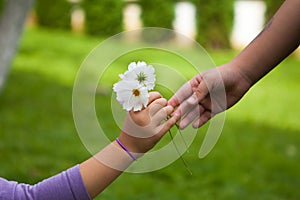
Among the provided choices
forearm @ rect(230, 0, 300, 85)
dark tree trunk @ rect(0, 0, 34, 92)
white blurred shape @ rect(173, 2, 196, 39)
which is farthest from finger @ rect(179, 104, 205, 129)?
white blurred shape @ rect(173, 2, 196, 39)

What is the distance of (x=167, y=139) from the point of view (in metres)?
4.30

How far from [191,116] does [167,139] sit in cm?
→ 316

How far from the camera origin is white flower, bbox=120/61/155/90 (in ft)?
3.36

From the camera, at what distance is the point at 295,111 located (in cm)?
641

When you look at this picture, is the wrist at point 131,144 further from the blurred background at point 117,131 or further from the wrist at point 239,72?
the blurred background at point 117,131

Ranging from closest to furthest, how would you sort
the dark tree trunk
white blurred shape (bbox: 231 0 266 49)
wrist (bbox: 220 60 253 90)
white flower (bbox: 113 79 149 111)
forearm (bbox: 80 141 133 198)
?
white flower (bbox: 113 79 149 111)
forearm (bbox: 80 141 133 198)
wrist (bbox: 220 60 253 90)
the dark tree trunk
white blurred shape (bbox: 231 0 266 49)

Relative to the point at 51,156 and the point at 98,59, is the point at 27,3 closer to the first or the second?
the point at 51,156

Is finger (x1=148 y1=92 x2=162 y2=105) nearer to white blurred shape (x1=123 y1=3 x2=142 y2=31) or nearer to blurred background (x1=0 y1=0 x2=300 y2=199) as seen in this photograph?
blurred background (x1=0 y1=0 x2=300 y2=199)

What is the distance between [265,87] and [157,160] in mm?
6832

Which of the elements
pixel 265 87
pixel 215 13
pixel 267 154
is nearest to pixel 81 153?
pixel 267 154

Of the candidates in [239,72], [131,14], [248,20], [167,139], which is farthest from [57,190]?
[248,20]

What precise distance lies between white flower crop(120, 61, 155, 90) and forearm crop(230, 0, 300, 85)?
263 millimetres

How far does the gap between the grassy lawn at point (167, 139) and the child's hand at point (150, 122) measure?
409 mm

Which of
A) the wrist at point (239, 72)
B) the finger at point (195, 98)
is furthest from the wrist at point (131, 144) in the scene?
the wrist at point (239, 72)
